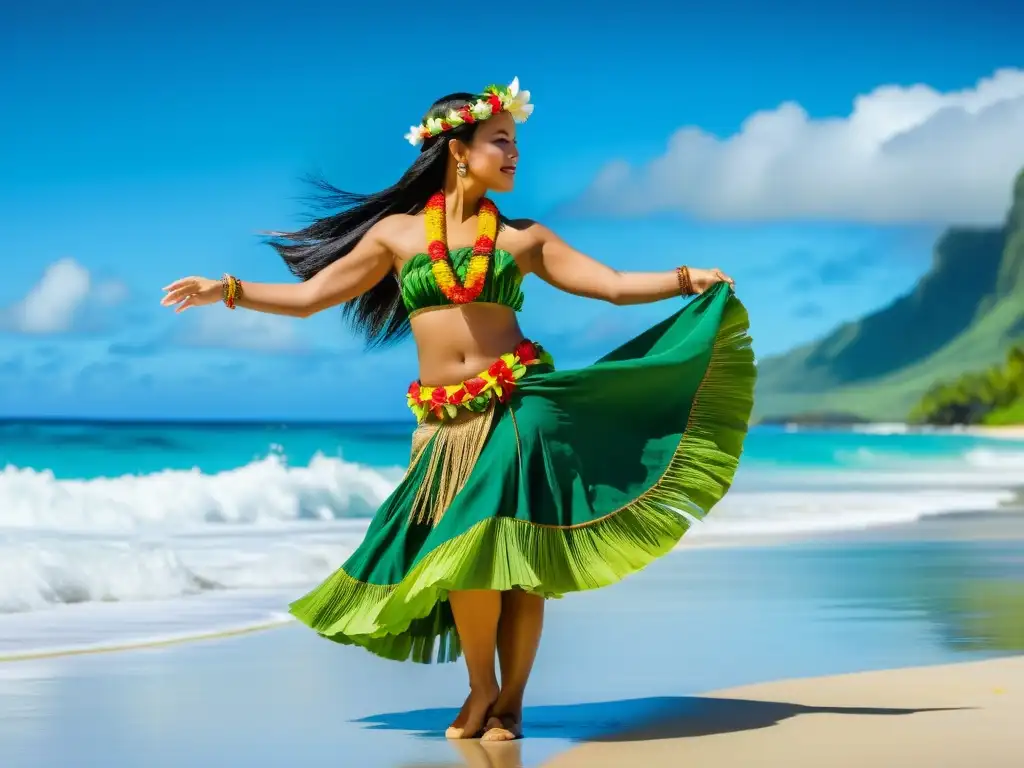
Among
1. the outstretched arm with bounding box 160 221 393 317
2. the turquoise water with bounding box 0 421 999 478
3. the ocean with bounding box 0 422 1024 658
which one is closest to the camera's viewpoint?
the outstretched arm with bounding box 160 221 393 317

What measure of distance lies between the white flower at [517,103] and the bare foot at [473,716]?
160 centimetres

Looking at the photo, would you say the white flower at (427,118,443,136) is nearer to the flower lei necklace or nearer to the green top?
the flower lei necklace

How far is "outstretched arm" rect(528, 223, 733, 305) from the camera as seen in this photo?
455 cm

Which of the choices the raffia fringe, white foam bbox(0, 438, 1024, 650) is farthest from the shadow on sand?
white foam bbox(0, 438, 1024, 650)

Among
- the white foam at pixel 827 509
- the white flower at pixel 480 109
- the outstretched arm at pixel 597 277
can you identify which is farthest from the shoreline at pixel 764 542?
the white flower at pixel 480 109

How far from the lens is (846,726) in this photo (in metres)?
4.38

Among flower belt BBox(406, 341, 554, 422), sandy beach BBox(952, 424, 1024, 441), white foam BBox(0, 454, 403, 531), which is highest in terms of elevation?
sandy beach BBox(952, 424, 1024, 441)

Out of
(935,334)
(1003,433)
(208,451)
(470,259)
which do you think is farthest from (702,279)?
(935,334)

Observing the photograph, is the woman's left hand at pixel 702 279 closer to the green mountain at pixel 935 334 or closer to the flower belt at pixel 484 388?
the flower belt at pixel 484 388

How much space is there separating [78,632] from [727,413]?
127 inches

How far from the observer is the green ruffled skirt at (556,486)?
420 centimetres

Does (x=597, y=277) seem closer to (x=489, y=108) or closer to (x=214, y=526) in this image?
(x=489, y=108)

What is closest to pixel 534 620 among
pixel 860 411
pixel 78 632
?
pixel 78 632

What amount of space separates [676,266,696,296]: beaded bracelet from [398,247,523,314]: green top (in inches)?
17.7
